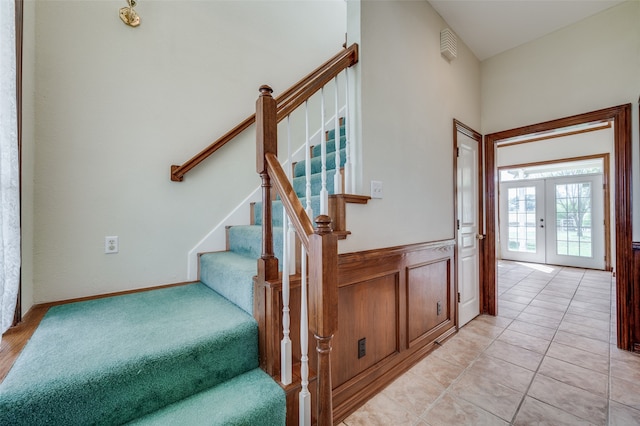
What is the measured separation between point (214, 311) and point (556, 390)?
222 centimetres

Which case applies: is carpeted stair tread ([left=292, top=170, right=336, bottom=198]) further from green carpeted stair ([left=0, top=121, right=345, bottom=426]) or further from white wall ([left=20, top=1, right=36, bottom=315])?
white wall ([left=20, top=1, right=36, bottom=315])

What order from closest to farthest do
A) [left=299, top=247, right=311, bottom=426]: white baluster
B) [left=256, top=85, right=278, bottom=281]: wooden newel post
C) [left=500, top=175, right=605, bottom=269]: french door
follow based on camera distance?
[left=299, top=247, right=311, bottom=426]: white baluster, [left=256, top=85, right=278, bottom=281]: wooden newel post, [left=500, top=175, right=605, bottom=269]: french door

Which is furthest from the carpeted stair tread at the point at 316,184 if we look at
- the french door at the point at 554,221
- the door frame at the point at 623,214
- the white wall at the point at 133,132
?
the french door at the point at 554,221

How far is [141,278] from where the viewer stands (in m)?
1.92

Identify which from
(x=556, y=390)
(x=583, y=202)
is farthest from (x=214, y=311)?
(x=583, y=202)

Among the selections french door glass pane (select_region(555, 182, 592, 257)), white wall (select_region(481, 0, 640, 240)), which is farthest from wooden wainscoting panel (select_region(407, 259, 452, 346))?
french door glass pane (select_region(555, 182, 592, 257))

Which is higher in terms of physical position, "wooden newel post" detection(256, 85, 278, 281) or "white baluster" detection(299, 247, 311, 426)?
"wooden newel post" detection(256, 85, 278, 281)

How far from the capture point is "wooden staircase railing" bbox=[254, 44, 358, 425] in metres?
0.95

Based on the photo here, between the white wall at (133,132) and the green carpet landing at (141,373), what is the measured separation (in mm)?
495

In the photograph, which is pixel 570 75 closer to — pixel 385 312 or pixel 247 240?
pixel 385 312

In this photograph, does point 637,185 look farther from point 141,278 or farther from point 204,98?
point 141,278

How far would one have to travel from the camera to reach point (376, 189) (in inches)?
71.6

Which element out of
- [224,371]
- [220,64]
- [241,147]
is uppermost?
[220,64]

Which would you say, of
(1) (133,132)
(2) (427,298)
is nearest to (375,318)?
(2) (427,298)
